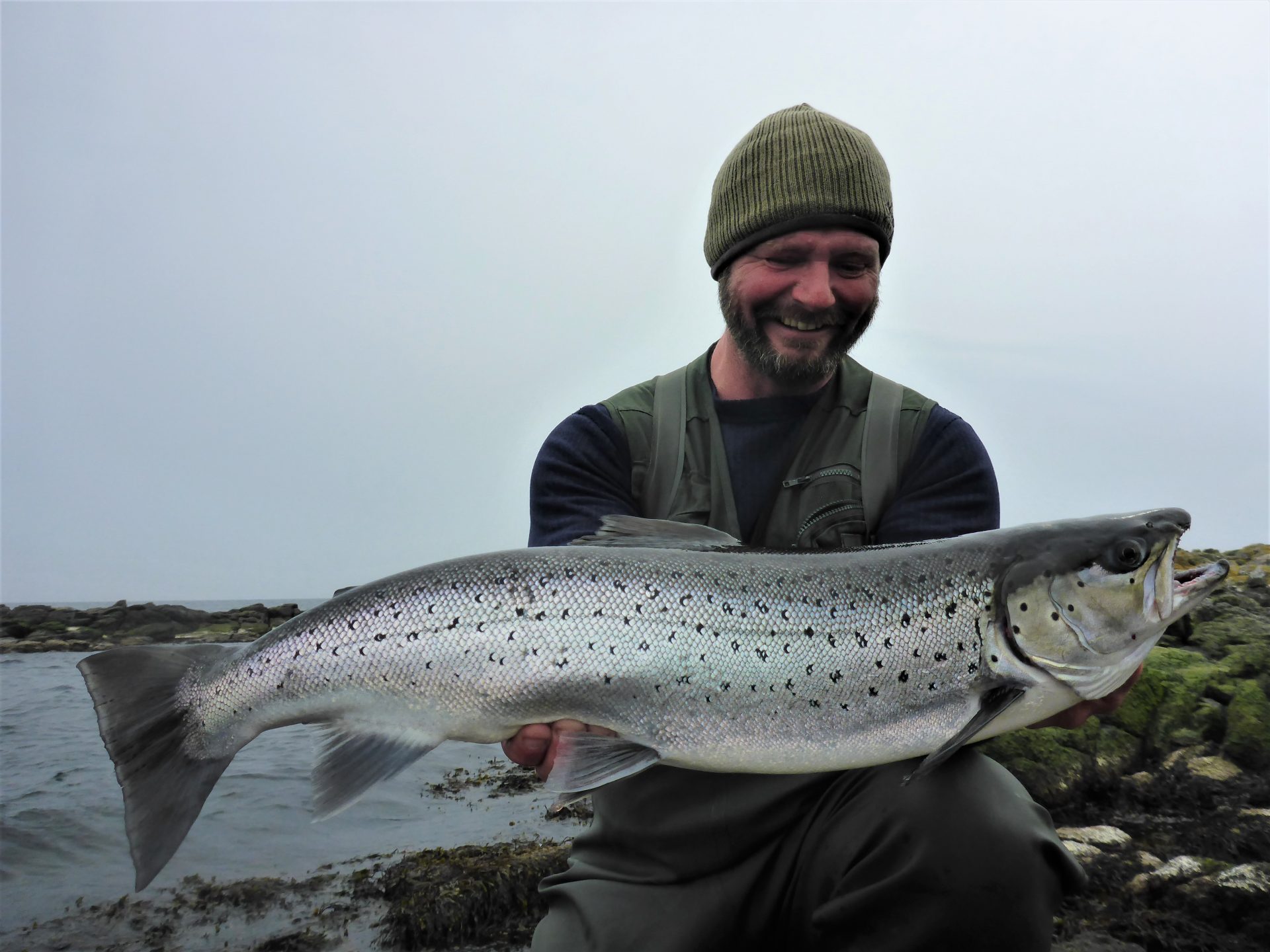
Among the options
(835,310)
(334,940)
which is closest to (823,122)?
(835,310)

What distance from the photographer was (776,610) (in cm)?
277

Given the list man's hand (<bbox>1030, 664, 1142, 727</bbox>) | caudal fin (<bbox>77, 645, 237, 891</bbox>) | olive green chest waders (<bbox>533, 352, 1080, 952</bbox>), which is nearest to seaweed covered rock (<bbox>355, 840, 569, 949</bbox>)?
olive green chest waders (<bbox>533, 352, 1080, 952</bbox>)

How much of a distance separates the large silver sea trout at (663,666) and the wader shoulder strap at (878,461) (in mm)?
716

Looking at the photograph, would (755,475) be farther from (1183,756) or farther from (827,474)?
(1183,756)

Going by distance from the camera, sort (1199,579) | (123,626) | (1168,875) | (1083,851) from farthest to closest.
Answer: (123,626) → (1083,851) → (1168,875) → (1199,579)

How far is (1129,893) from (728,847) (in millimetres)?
2712

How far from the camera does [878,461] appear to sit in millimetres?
3557

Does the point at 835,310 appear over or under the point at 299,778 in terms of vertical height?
over

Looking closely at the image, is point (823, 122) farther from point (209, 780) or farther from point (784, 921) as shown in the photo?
point (209, 780)

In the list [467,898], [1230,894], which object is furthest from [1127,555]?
[467,898]

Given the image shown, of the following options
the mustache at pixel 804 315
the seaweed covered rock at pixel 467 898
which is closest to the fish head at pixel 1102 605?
the mustache at pixel 804 315

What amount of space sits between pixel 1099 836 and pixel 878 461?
329 centimetres

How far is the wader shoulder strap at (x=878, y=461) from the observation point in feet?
11.6

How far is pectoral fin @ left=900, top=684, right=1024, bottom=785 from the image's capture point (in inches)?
99.9
